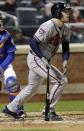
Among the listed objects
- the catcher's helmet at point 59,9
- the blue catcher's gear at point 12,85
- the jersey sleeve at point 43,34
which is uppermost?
the catcher's helmet at point 59,9

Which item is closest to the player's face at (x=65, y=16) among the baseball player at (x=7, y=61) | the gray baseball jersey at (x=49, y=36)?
the gray baseball jersey at (x=49, y=36)

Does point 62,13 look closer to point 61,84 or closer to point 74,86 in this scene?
point 61,84

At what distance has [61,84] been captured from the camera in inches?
360

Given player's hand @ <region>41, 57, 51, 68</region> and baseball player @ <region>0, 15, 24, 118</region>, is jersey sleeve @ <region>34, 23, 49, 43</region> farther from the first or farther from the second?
baseball player @ <region>0, 15, 24, 118</region>

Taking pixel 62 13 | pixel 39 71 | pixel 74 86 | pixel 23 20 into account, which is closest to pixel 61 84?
pixel 39 71

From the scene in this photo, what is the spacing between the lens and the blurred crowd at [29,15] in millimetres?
15651

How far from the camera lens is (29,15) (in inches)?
655

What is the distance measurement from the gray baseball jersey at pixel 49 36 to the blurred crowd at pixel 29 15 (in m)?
6.22

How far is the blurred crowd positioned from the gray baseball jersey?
622 centimetres

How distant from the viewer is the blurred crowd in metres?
15.7

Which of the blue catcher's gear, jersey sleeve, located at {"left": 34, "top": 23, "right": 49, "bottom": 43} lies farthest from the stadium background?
jersey sleeve, located at {"left": 34, "top": 23, "right": 49, "bottom": 43}

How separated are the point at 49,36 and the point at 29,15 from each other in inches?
297

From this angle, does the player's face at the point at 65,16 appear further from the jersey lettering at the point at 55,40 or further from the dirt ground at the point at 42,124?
the dirt ground at the point at 42,124

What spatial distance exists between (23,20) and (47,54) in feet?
23.9
